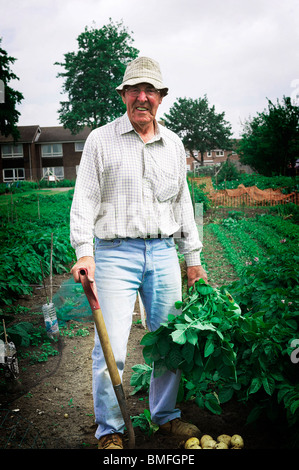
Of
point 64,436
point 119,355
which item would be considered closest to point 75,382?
point 64,436

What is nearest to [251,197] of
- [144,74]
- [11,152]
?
Answer: [144,74]

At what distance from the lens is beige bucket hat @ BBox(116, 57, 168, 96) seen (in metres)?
1.97

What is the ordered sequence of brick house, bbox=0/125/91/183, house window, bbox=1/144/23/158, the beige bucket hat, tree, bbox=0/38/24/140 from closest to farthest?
the beige bucket hat < tree, bbox=0/38/24/140 < house window, bbox=1/144/23/158 < brick house, bbox=0/125/91/183

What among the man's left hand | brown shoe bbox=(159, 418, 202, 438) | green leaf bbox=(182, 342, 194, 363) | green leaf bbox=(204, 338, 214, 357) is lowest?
brown shoe bbox=(159, 418, 202, 438)

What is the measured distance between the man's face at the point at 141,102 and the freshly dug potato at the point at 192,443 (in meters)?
1.56

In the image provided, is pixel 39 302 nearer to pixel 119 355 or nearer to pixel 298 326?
pixel 119 355

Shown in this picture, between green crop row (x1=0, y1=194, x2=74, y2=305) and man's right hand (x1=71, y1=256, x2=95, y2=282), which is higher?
man's right hand (x1=71, y1=256, x2=95, y2=282)

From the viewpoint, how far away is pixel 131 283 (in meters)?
1.99

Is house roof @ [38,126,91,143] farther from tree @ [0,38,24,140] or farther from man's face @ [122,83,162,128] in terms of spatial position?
man's face @ [122,83,162,128]

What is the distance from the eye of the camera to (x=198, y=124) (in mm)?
30578

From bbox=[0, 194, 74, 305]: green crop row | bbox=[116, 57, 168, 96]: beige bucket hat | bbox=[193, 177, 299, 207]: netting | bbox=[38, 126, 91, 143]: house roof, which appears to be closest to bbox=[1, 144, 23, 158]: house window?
bbox=[38, 126, 91, 143]: house roof

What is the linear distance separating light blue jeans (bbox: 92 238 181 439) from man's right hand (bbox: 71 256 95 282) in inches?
5.4

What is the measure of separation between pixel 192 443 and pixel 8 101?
20.2 ft

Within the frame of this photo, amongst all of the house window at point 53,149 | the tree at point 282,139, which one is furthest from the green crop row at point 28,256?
the house window at point 53,149
